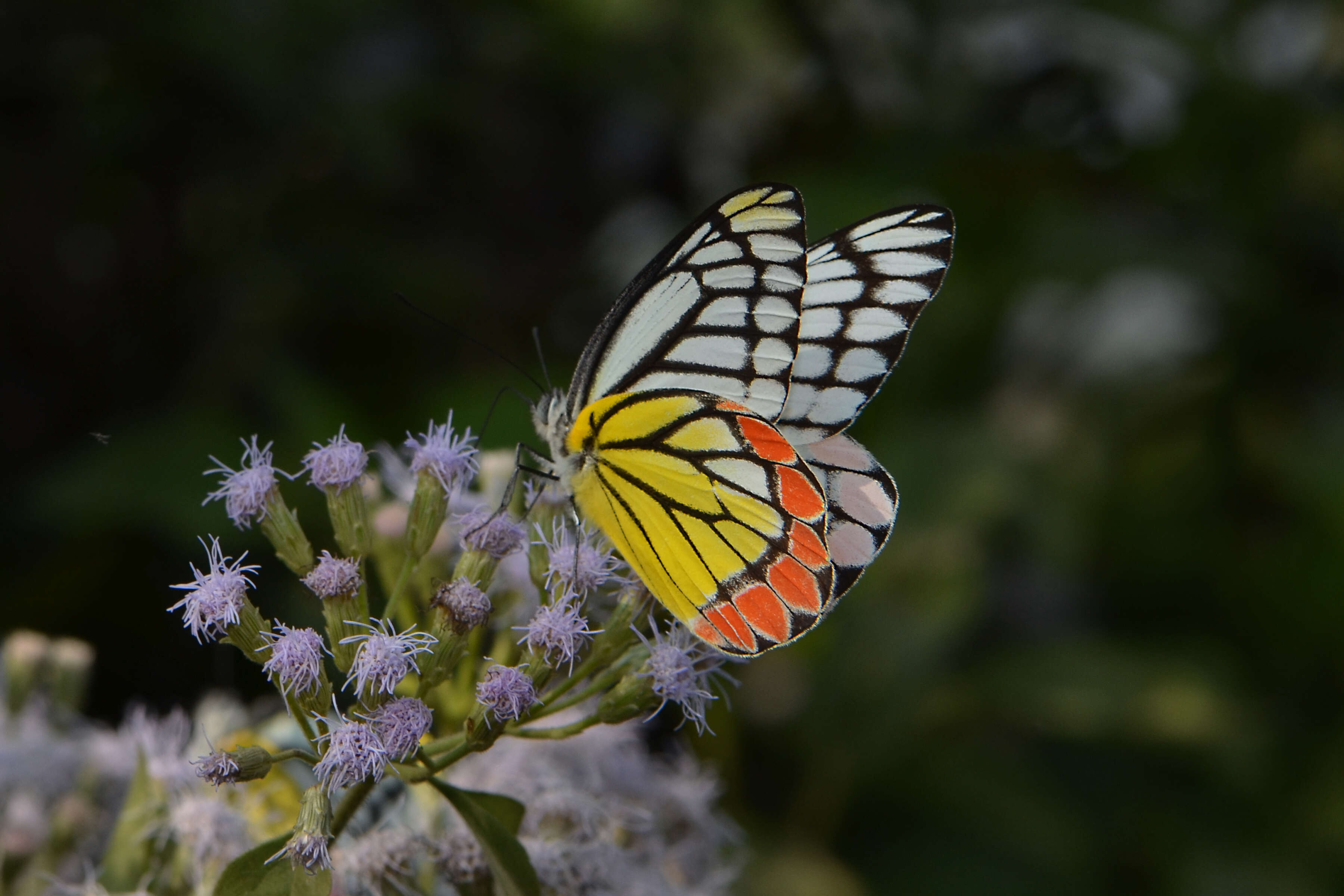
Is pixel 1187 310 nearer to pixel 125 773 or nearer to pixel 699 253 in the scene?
pixel 699 253

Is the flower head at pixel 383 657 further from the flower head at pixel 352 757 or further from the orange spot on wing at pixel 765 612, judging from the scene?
the orange spot on wing at pixel 765 612

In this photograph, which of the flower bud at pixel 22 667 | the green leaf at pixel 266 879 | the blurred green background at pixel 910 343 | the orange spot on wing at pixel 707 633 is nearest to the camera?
the green leaf at pixel 266 879

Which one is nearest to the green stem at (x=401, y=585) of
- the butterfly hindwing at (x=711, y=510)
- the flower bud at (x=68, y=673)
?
the butterfly hindwing at (x=711, y=510)

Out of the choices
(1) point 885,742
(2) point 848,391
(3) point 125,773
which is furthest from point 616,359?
(1) point 885,742

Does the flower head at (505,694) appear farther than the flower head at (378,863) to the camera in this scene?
No

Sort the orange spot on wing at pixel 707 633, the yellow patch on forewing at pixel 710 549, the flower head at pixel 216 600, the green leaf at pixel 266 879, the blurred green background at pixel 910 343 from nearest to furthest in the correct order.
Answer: the green leaf at pixel 266 879 → the flower head at pixel 216 600 → the orange spot on wing at pixel 707 633 → the yellow patch on forewing at pixel 710 549 → the blurred green background at pixel 910 343

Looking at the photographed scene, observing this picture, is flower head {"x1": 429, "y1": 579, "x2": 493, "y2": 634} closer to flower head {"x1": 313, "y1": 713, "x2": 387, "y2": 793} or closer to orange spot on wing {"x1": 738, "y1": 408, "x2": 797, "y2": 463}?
flower head {"x1": 313, "y1": 713, "x2": 387, "y2": 793}
